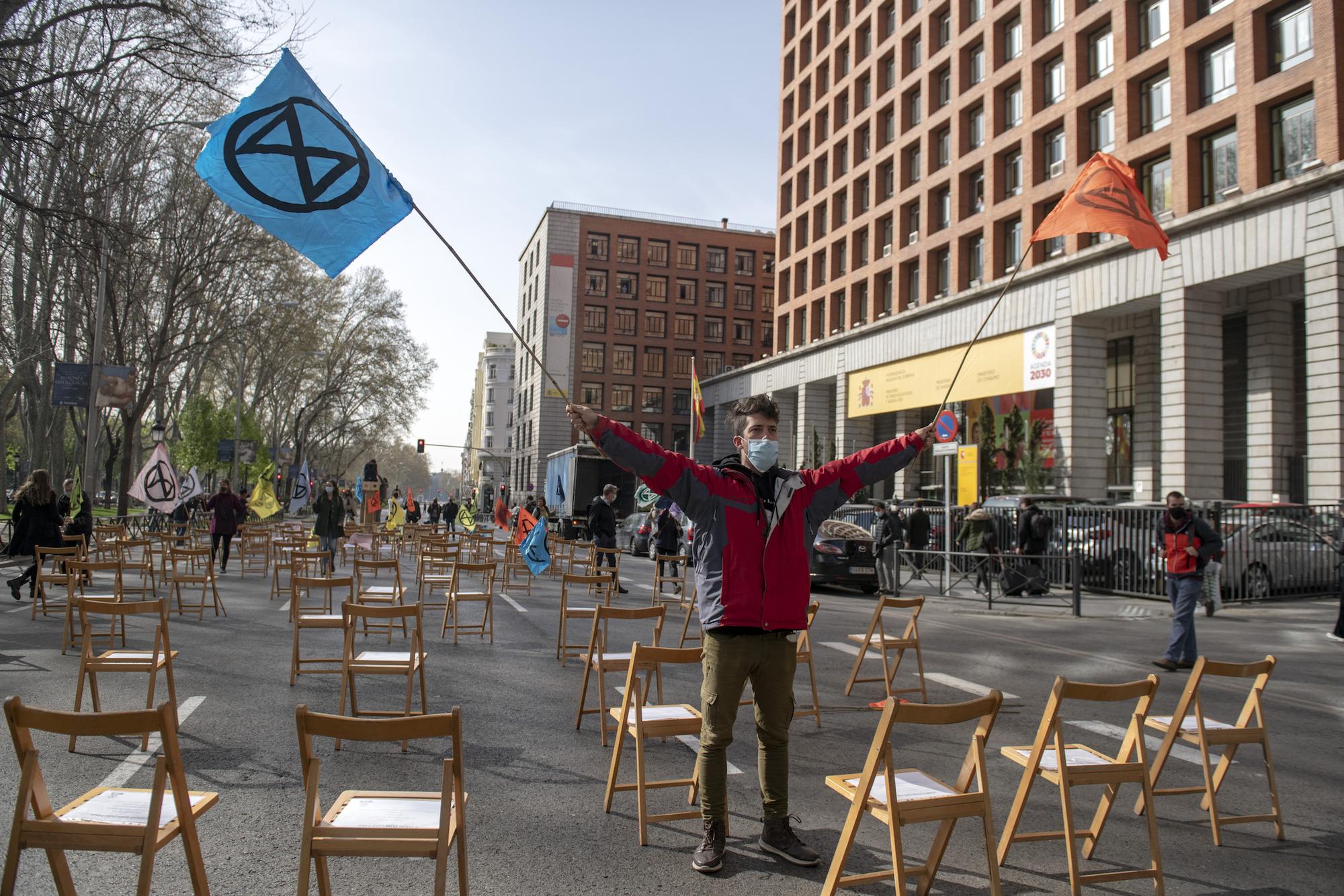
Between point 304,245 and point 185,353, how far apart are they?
31.2 metres

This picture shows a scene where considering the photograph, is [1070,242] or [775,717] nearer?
[775,717]

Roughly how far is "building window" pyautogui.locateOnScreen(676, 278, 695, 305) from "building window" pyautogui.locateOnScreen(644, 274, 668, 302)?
37.9 inches

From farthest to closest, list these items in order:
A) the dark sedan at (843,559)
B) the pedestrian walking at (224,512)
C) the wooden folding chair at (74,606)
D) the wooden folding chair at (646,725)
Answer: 1. the dark sedan at (843,559)
2. the pedestrian walking at (224,512)
3. the wooden folding chair at (74,606)
4. the wooden folding chair at (646,725)

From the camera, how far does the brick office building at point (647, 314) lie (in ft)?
226

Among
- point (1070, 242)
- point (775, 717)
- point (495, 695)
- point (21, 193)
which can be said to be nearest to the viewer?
point (775, 717)

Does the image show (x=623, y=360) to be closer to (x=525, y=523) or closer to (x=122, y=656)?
(x=525, y=523)

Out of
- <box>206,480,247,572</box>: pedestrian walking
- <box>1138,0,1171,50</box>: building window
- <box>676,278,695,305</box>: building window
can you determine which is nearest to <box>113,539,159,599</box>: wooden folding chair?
<box>206,480,247,572</box>: pedestrian walking

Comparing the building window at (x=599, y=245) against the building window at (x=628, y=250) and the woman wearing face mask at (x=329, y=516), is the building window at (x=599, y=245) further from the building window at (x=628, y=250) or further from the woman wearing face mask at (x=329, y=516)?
the woman wearing face mask at (x=329, y=516)

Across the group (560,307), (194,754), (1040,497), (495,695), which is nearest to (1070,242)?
Result: (1040,497)

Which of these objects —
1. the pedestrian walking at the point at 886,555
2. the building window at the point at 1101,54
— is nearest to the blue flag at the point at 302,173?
the pedestrian walking at the point at 886,555

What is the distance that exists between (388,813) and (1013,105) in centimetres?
3507

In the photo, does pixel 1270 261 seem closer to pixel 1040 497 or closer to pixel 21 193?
pixel 1040 497

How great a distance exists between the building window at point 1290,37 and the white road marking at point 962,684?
21569mm

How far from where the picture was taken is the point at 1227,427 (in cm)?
2867
